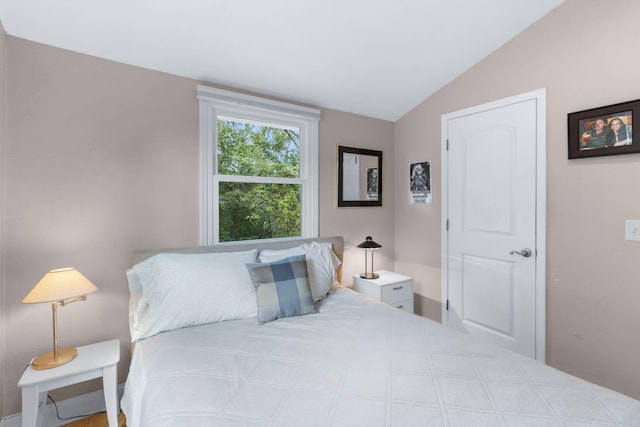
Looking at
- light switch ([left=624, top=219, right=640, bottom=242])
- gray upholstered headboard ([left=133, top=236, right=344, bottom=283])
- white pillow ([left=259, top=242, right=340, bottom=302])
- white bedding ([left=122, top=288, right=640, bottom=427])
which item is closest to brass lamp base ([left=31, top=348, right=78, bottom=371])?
white bedding ([left=122, top=288, right=640, bottom=427])

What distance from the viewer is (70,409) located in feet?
5.90

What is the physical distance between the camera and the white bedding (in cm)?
94

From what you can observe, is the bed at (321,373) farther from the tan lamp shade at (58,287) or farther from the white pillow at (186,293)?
the tan lamp shade at (58,287)

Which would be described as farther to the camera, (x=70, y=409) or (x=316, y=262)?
(x=316, y=262)

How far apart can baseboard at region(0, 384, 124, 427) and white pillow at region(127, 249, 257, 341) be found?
0.59 meters

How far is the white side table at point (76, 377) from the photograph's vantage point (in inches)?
55.5

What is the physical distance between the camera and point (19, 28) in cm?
163

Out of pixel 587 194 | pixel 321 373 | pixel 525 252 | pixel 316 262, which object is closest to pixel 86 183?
pixel 316 262

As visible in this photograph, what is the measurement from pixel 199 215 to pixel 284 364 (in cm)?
134

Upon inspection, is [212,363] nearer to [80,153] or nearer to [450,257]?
[80,153]

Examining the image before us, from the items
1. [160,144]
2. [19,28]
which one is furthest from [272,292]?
[19,28]

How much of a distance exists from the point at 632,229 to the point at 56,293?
3.18 meters

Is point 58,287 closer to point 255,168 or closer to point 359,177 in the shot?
point 255,168

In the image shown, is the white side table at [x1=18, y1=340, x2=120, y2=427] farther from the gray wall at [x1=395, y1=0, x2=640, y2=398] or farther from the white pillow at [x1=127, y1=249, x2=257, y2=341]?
the gray wall at [x1=395, y1=0, x2=640, y2=398]
